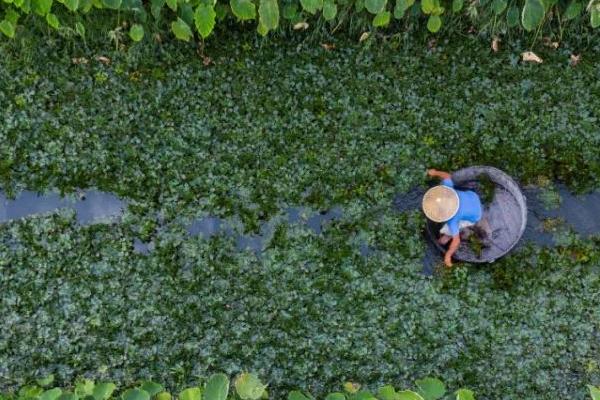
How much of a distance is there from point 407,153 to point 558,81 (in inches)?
55.3

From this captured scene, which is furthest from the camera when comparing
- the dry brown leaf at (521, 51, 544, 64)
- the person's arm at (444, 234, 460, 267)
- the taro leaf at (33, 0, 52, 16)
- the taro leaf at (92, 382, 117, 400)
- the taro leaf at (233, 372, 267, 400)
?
the dry brown leaf at (521, 51, 544, 64)

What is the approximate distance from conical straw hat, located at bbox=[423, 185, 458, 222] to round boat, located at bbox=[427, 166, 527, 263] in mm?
495

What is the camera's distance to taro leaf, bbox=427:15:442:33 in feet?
15.4

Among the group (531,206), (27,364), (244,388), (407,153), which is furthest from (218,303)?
(531,206)

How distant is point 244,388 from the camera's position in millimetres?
3773

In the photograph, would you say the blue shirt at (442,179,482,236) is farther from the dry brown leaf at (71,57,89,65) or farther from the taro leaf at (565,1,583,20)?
the dry brown leaf at (71,57,89,65)

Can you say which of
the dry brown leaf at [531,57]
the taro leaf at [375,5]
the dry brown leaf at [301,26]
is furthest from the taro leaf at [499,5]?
the dry brown leaf at [301,26]

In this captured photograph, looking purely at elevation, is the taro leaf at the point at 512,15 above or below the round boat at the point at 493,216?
above

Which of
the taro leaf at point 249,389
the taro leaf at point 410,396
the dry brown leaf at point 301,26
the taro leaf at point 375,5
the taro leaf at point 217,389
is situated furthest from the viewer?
the dry brown leaf at point 301,26

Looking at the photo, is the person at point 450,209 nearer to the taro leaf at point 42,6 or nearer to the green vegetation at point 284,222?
the green vegetation at point 284,222

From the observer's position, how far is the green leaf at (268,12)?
4.33 metres

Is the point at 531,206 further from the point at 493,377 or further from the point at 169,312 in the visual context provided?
the point at 169,312

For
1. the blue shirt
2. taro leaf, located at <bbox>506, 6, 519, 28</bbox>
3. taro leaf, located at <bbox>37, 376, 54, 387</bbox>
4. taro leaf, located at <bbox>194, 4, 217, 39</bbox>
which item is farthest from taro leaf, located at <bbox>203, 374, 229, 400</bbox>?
taro leaf, located at <bbox>506, 6, 519, 28</bbox>

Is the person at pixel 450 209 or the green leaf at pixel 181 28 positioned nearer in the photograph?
the person at pixel 450 209
